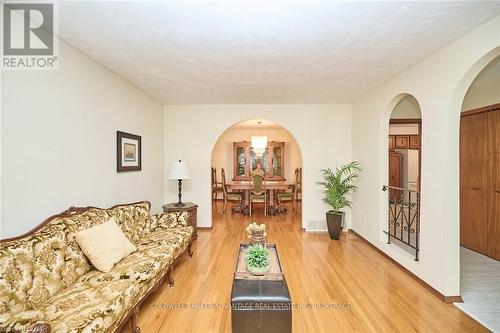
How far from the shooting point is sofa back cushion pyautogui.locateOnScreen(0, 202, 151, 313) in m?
1.50

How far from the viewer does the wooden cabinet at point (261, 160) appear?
27.5ft

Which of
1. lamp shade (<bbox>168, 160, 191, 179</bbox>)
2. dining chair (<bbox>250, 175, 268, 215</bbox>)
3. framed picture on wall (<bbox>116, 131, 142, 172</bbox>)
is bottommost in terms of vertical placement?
dining chair (<bbox>250, 175, 268, 215</bbox>)

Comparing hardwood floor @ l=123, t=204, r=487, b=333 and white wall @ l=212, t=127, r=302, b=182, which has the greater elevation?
white wall @ l=212, t=127, r=302, b=182

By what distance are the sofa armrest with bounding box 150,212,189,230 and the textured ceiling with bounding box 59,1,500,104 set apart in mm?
1958

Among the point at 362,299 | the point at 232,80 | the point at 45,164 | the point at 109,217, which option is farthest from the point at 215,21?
the point at 362,299

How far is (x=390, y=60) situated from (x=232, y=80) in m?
1.99

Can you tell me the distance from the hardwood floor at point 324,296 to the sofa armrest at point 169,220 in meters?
0.54

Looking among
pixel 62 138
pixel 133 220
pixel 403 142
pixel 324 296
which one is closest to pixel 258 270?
pixel 324 296

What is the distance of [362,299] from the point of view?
2383 mm

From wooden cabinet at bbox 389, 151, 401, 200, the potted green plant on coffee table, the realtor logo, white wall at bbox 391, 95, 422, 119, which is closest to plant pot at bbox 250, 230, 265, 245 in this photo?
the potted green plant on coffee table

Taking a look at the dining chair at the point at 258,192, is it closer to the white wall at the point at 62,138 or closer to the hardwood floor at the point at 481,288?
the white wall at the point at 62,138

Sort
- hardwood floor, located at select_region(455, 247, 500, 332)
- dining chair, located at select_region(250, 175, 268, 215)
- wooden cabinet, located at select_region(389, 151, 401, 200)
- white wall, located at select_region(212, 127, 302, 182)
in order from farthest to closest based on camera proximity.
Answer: white wall, located at select_region(212, 127, 302, 182)
wooden cabinet, located at select_region(389, 151, 401, 200)
dining chair, located at select_region(250, 175, 268, 215)
hardwood floor, located at select_region(455, 247, 500, 332)

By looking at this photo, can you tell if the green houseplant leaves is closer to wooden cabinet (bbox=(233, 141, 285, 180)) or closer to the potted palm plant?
the potted palm plant

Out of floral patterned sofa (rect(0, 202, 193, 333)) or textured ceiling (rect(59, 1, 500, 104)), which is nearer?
floral patterned sofa (rect(0, 202, 193, 333))
